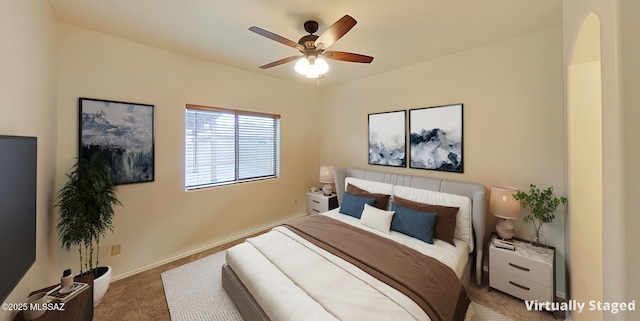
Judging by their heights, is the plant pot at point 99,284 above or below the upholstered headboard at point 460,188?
below

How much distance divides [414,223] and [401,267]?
0.74 metres

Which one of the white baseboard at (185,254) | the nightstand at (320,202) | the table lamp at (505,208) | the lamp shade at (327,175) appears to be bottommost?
the white baseboard at (185,254)

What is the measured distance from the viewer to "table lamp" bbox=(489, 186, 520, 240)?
210cm

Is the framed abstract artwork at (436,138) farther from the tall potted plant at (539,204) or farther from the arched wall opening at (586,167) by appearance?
the arched wall opening at (586,167)

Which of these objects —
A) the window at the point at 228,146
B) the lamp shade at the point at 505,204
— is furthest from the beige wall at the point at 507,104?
the window at the point at 228,146

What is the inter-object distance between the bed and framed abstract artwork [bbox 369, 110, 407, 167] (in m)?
0.42

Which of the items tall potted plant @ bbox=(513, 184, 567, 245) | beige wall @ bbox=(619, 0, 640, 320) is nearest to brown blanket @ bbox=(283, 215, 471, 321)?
beige wall @ bbox=(619, 0, 640, 320)

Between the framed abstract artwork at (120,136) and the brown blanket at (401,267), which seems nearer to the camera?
the brown blanket at (401,267)

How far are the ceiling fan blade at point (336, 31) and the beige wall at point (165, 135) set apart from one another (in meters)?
2.00

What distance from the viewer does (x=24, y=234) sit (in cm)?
123

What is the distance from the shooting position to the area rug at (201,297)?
6.16 ft

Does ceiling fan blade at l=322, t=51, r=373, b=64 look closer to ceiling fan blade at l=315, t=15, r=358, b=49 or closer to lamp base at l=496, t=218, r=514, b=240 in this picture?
ceiling fan blade at l=315, t=15, r=358, b=49

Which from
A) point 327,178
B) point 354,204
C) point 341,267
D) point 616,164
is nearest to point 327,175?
point 327,178

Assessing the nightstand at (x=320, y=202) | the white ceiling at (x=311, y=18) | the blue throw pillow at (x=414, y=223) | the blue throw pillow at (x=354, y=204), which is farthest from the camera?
the nightstand at (x=320, y=202)
